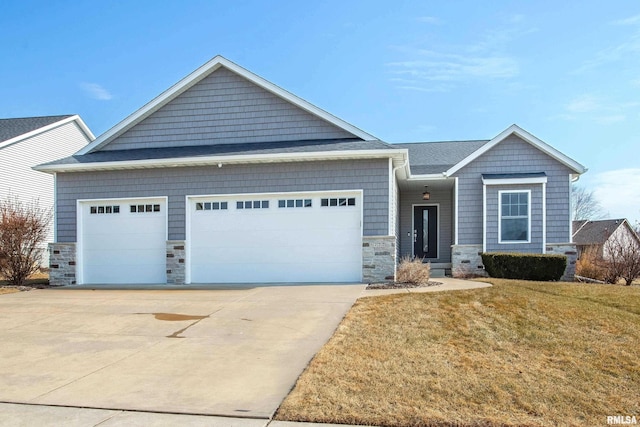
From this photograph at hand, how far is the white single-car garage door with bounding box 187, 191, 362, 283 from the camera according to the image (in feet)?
40.3

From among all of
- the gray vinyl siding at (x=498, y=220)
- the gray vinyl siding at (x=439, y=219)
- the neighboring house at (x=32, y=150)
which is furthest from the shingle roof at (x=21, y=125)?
the gray vinyl siding at (x=498, y=220)

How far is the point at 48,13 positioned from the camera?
13242 mm

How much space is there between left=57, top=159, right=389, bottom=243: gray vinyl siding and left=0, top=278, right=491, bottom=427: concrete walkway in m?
2.85

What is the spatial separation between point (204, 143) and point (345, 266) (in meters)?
5.75

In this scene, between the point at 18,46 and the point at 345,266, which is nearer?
the point at 345,266

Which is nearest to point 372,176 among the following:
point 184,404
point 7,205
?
point 184,404

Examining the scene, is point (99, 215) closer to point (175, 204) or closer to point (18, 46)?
point (175, 204)

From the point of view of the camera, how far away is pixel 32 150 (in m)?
21.2

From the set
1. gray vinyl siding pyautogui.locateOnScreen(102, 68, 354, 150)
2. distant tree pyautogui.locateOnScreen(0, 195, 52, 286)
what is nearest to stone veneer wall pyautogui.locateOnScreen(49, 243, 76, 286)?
distant tree pyautogui.locateOnScreen(0, 195, 52, 286)

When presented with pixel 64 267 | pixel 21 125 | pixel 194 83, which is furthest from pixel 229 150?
pixel 21 125

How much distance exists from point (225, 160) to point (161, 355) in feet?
24.0

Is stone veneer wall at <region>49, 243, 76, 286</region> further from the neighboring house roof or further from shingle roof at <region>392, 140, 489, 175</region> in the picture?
the neighboring house roof

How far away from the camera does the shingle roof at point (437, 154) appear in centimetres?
1599

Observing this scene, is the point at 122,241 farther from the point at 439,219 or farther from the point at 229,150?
the point at 439,219
